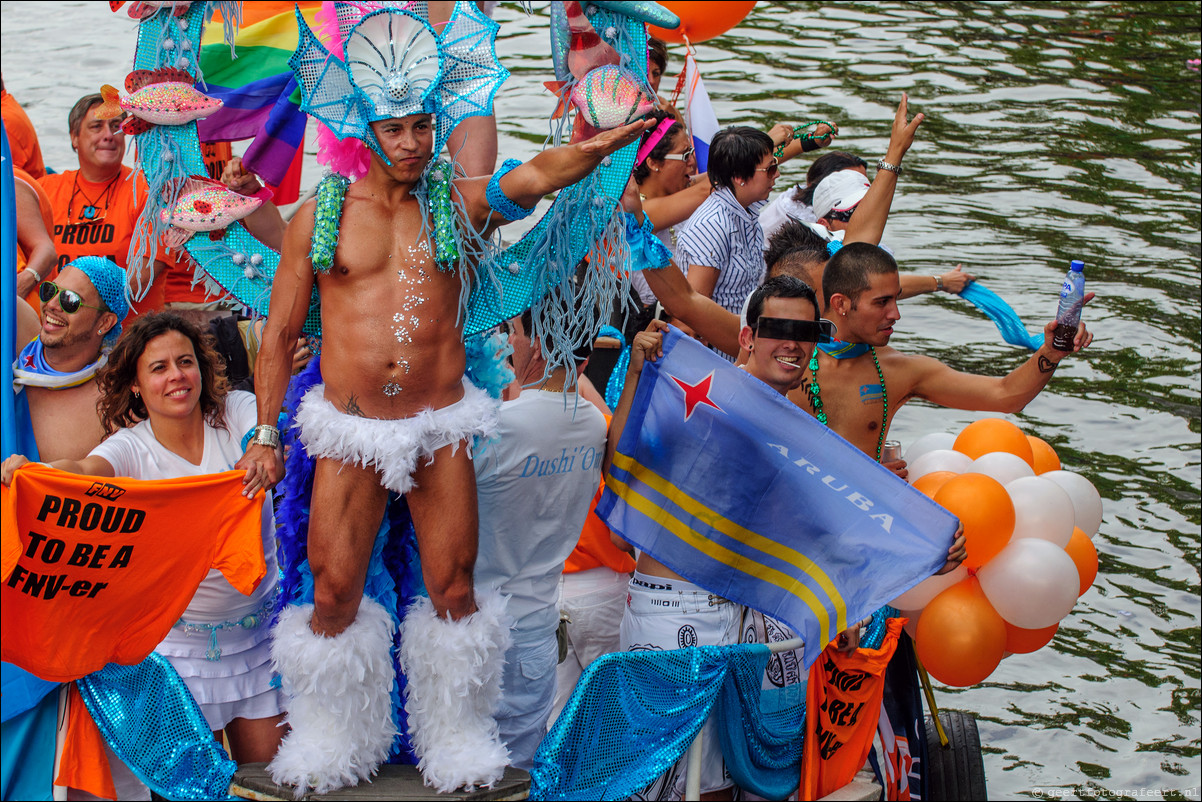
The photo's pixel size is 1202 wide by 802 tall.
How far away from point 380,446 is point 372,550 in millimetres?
358

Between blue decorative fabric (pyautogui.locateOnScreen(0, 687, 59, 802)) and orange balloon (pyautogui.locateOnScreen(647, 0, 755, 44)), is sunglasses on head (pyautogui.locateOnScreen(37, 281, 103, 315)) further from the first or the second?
orange balloon (pyautogui.locateOnScreen(647, 0, 755, 44))

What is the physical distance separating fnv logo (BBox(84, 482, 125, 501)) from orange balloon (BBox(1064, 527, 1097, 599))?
9.76ft

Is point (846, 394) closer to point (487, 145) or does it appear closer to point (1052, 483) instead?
point (1052, 483)

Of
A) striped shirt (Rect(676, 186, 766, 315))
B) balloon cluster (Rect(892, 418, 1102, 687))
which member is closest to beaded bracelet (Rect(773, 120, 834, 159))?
striped shirt (Rect(676, 186, 766, 315))

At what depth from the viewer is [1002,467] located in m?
4.14

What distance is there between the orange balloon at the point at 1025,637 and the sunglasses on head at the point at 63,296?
3130 mm

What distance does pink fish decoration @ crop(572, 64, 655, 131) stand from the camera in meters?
2.98

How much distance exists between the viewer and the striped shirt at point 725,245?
16.5 ft

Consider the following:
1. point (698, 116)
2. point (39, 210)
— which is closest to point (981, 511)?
point (698, 116)

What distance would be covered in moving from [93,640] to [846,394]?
253 cm

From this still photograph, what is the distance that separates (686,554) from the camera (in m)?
3.72

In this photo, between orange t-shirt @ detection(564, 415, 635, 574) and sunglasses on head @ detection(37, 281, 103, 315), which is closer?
sunglasses on head @ detection(37, 281, 103, 315)

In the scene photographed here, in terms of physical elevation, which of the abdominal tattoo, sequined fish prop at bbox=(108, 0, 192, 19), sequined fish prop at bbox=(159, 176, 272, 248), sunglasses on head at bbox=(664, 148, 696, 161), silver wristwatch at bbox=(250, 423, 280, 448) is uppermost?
sequined fish prop at bbox=(108, 0, 192, 19)

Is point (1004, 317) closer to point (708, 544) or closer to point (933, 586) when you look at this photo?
point (933, 586)
